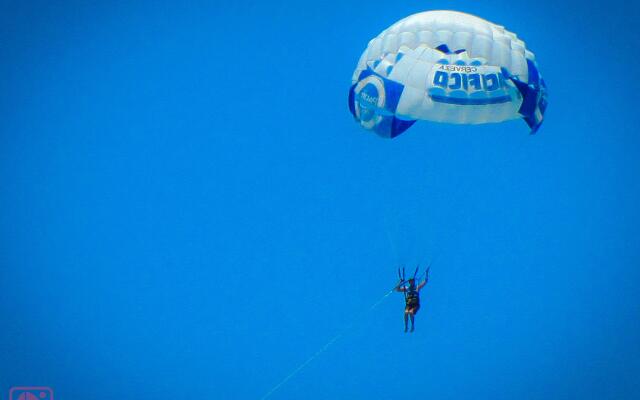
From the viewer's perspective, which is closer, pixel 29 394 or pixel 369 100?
pixel 369 100

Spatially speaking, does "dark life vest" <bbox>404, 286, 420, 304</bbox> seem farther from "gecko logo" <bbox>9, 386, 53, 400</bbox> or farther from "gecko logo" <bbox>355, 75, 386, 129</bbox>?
"gecko logo" <bbox>9, 386, 53, 400</bbox>

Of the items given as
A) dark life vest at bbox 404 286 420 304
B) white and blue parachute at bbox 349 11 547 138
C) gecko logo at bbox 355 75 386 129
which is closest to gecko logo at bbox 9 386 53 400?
dark life vest at bbox 404 286 420 304

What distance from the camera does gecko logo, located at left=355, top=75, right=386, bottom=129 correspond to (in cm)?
916

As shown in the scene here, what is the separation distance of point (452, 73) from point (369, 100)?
1.23 meters

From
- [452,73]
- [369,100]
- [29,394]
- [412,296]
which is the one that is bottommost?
[412,296]

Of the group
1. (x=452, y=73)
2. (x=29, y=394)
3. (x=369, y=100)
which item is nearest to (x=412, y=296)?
(x=369, y=100)

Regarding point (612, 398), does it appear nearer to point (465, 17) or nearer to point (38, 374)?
point (465, 17)

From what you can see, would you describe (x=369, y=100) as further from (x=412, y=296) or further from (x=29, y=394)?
(x=29, y=394)

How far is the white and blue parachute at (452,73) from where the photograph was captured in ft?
28.8

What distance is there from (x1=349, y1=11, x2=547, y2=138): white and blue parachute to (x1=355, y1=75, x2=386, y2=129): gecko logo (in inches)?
0.5

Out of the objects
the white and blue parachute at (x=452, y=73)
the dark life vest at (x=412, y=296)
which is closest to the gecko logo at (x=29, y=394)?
the dark life vest at (x=412, y=296)

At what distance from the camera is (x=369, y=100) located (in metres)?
9.37

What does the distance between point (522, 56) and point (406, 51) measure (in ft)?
5.16

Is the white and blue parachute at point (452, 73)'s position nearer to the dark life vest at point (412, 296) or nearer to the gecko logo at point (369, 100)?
the gecko logo at point (369, 100)
